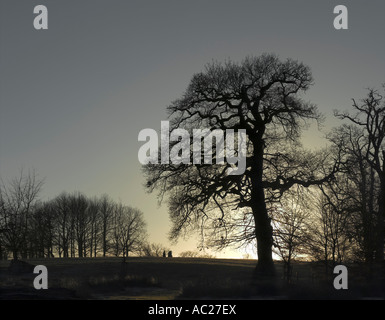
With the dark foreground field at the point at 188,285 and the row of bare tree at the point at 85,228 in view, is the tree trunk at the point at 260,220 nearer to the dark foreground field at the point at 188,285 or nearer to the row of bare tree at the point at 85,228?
the dark foreground field at the point at 188,285

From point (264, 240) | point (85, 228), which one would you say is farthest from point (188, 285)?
point (85, 228)

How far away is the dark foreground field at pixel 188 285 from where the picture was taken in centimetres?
2642

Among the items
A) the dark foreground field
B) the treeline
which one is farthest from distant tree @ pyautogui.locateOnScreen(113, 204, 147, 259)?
the dark foreground field

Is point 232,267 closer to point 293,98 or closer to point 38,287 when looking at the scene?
point 293,98

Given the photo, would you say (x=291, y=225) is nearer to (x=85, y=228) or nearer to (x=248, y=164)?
(x=248, y=164)

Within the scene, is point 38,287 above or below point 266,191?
below

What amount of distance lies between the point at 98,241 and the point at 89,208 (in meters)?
5.27

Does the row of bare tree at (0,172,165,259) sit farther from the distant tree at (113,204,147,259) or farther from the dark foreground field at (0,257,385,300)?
the dark foreground field at (0,257,385,300)

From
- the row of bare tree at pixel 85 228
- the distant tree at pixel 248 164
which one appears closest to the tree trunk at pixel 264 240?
the distant tree at pixel 248 164

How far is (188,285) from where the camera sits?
30.1 m

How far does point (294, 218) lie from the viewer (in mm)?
36312

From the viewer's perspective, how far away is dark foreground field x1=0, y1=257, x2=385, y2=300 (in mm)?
26422

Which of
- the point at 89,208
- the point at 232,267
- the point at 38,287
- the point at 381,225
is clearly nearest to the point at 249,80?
the point at 381,225
